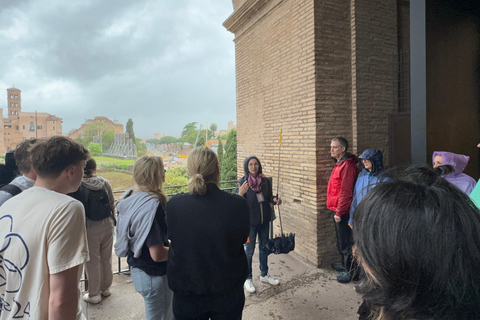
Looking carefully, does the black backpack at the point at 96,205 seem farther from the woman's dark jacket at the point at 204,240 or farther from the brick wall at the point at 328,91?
the brick wall at the point at 328,91

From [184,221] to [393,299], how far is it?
1.36m

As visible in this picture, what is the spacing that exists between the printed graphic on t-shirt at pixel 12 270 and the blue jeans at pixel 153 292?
3.21ft

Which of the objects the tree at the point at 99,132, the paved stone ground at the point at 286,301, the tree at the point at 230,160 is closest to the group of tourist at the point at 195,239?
the paved stone ground at the point at 286,301

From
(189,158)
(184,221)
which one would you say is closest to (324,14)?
(189,158)

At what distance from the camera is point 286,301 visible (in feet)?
12.4

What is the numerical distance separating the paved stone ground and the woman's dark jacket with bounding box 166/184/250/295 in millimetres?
2021

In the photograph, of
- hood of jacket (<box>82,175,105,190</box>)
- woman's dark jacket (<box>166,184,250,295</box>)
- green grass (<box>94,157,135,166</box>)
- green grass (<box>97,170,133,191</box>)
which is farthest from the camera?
green grass (<box>94,157,135,166</box>)

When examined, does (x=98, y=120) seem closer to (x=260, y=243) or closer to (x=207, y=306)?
(x=260, y=243)

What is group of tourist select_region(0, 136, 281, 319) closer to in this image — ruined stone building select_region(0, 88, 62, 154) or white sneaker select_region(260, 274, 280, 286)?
white sneaker select_region(260, 274, 280, 286)

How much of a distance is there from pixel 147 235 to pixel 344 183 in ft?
10.3

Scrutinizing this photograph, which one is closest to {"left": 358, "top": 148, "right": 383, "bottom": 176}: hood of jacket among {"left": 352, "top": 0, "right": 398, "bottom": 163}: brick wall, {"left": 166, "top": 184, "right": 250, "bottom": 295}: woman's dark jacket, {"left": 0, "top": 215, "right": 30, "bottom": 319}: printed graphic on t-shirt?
{"left": 352, "top": 0, "right": 398, "bottom": 163}: brick wall

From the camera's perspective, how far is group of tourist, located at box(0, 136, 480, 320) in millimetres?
634

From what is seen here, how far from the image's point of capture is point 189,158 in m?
1.99

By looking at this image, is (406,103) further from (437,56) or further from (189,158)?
(189,158)
